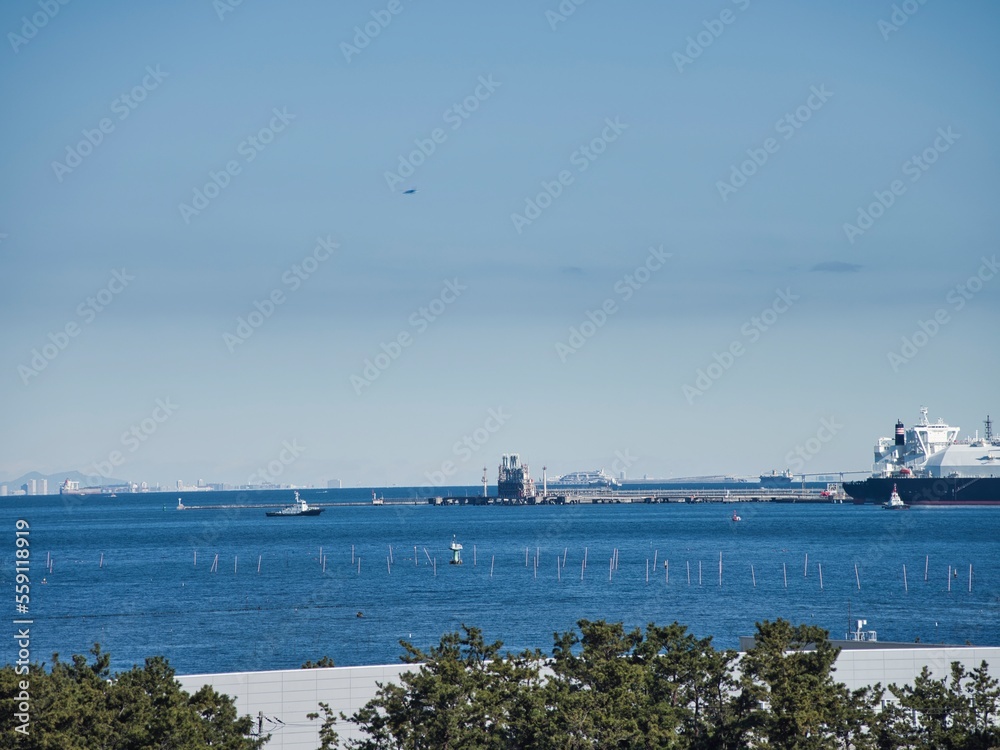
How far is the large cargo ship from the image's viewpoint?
534 ft

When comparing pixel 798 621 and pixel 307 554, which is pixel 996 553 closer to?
pixel 798 621

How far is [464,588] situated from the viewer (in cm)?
7044

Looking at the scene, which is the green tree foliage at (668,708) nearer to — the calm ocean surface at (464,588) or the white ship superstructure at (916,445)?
the calm ocean surface at (464,588)

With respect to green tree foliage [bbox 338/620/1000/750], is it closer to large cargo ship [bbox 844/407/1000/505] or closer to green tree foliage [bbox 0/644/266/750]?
green tree foliage [bbox 0/644/266/750]

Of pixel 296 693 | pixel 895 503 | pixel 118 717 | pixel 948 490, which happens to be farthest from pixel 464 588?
pixel 948 490

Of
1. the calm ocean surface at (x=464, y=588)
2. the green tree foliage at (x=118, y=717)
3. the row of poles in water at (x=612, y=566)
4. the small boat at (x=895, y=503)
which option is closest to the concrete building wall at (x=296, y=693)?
the green tree foliage at (x=118, y=717)

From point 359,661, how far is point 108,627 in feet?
54.8

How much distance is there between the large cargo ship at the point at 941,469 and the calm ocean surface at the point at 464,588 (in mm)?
26455

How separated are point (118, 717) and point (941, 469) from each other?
537ft

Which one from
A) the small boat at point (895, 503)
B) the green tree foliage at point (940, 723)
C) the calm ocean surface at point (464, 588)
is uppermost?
the small boat at point (895, 503)

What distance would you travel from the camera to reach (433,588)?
7106cm

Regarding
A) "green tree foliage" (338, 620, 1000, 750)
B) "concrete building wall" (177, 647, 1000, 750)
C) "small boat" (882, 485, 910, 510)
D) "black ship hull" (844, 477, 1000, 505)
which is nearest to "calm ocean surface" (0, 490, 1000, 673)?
"concrete building wall" (177, 647, 1000, 750)

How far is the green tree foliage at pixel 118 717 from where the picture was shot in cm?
1634

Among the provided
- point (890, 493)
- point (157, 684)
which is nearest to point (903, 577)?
point (157, 684)
